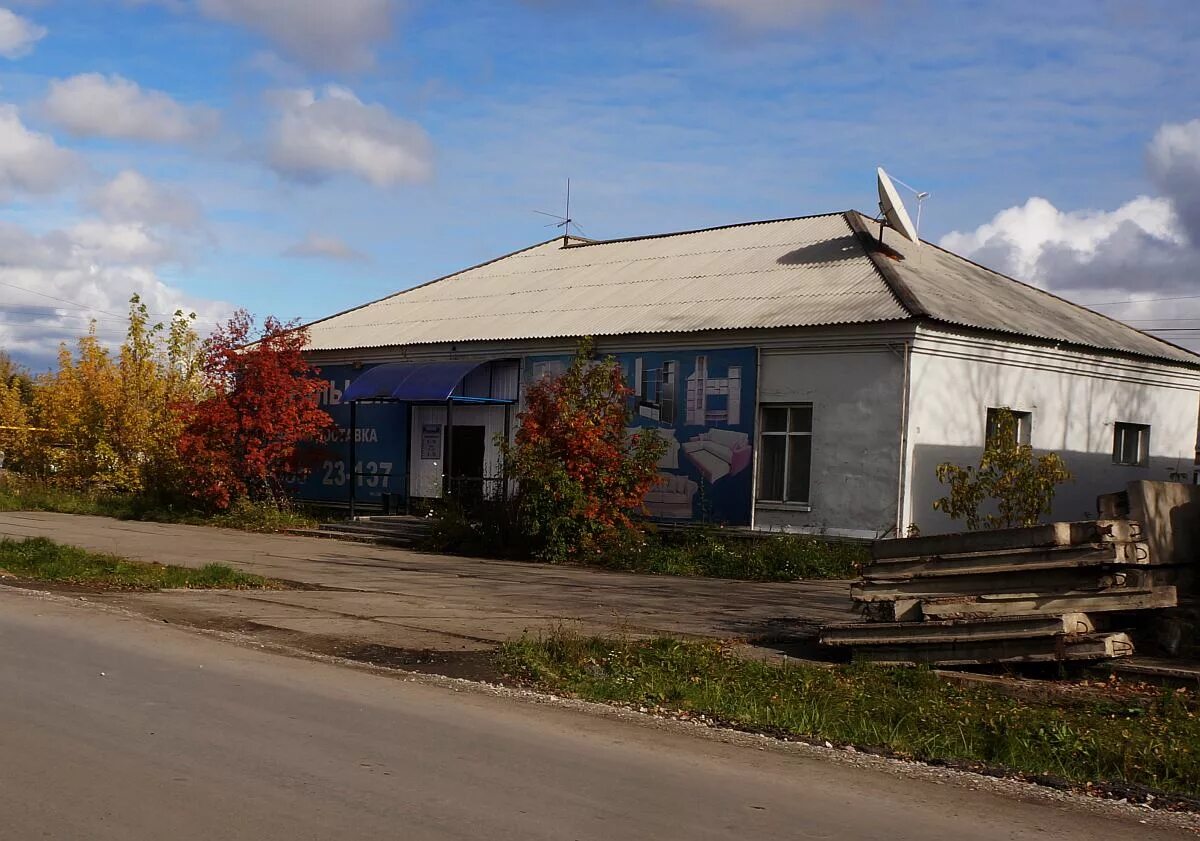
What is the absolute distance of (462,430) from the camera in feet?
91.7

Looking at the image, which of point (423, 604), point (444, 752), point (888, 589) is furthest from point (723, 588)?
point (444, 752)

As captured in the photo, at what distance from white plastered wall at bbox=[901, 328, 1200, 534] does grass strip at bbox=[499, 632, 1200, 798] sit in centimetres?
1041

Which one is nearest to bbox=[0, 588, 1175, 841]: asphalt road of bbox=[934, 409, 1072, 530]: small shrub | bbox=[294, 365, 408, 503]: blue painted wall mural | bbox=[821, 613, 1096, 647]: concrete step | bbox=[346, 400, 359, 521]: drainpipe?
bbox=[821, 613, 1096, 647]: concrete step

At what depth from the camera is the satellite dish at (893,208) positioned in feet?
77.7

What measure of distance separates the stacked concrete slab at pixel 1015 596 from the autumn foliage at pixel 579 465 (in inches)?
416

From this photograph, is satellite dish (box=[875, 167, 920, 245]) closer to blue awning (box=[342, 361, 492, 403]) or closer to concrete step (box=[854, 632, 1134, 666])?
blue awning (box=[342, 361, 492, 403])

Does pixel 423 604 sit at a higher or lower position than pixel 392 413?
lower

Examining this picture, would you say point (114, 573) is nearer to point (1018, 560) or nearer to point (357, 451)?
point (1018, 560)

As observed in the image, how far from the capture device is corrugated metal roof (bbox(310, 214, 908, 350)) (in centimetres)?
2255

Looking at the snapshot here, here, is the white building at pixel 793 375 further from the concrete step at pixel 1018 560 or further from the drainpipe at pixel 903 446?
the concrete step at pixel 1018 560

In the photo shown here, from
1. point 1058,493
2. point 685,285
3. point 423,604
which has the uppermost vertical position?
point 685,285

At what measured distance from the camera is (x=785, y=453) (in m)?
21.7

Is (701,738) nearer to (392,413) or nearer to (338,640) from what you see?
(338,640)

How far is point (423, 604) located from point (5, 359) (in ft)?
305
